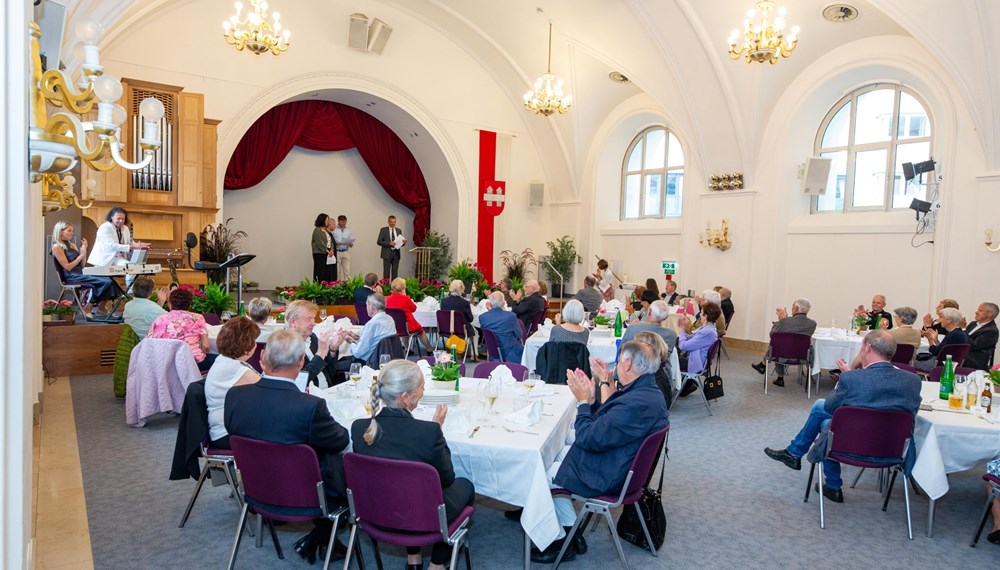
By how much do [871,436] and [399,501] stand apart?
3.11m

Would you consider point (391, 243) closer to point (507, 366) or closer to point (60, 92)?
point (507, 366)

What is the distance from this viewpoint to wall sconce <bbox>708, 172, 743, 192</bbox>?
11.7 metres

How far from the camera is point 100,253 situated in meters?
7.79

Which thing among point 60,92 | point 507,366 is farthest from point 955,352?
point 60,92

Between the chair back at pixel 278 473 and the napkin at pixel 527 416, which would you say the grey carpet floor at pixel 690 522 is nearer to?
the chair back at pixel 278 473

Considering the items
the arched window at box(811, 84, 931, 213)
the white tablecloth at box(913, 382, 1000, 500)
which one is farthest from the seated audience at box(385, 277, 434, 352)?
the arched window at box(811, 84, 931, 213)

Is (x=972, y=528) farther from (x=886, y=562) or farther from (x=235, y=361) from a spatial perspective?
(x=235, y=361)

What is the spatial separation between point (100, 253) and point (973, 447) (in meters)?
8.85

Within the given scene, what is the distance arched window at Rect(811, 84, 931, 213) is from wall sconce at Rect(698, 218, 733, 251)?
1.53m

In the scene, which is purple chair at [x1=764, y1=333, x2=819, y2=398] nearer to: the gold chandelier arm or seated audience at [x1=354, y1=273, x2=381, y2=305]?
seated audience at [x1=354, y1=273, x2=381, y2=305]

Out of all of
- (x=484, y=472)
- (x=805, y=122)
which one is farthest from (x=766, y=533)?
(x=805, y=122)

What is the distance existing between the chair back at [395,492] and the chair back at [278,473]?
0.81 ft

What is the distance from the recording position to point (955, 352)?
686cm

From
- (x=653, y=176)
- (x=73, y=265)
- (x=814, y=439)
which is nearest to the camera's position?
(x=814, y=439)
